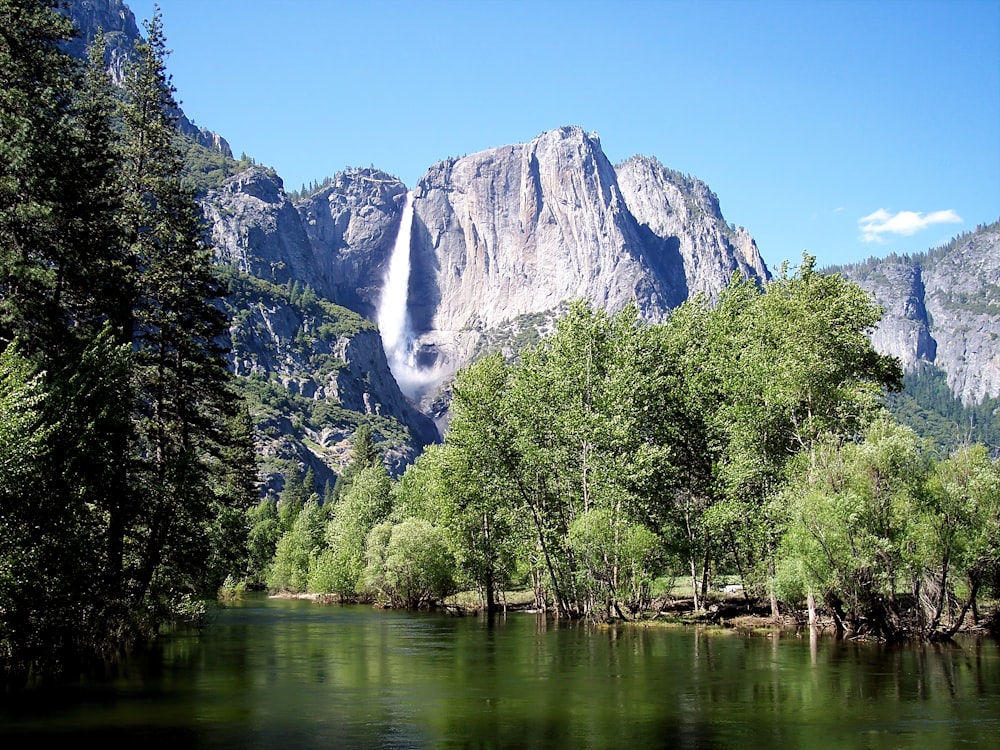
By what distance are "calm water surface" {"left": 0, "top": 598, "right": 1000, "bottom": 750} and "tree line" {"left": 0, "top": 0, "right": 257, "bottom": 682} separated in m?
3.16

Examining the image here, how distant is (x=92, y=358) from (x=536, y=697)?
17692mm

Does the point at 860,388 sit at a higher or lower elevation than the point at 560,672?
higher

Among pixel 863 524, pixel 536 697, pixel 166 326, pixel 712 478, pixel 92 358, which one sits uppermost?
pixel 166 326

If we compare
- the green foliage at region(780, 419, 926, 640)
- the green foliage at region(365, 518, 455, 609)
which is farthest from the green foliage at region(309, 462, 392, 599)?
the green foliage at region(780, 419, 926, 640)

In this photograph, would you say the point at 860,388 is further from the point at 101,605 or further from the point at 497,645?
the point at 101,605

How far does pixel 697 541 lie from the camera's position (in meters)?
54.2

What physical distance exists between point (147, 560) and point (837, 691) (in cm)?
2882

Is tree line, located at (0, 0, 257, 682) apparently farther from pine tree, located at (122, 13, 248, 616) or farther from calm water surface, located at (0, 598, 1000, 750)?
calm water surface, located at (0, 598, 1000, 750)

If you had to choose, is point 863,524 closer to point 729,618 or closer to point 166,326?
point 729,618

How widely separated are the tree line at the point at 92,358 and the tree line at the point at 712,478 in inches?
823

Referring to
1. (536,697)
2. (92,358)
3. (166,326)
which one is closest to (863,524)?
(536,697)

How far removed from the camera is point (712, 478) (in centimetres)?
5478

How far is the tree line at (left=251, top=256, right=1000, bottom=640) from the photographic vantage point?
38844 mm

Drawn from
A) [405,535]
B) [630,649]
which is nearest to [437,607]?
[405,535]
